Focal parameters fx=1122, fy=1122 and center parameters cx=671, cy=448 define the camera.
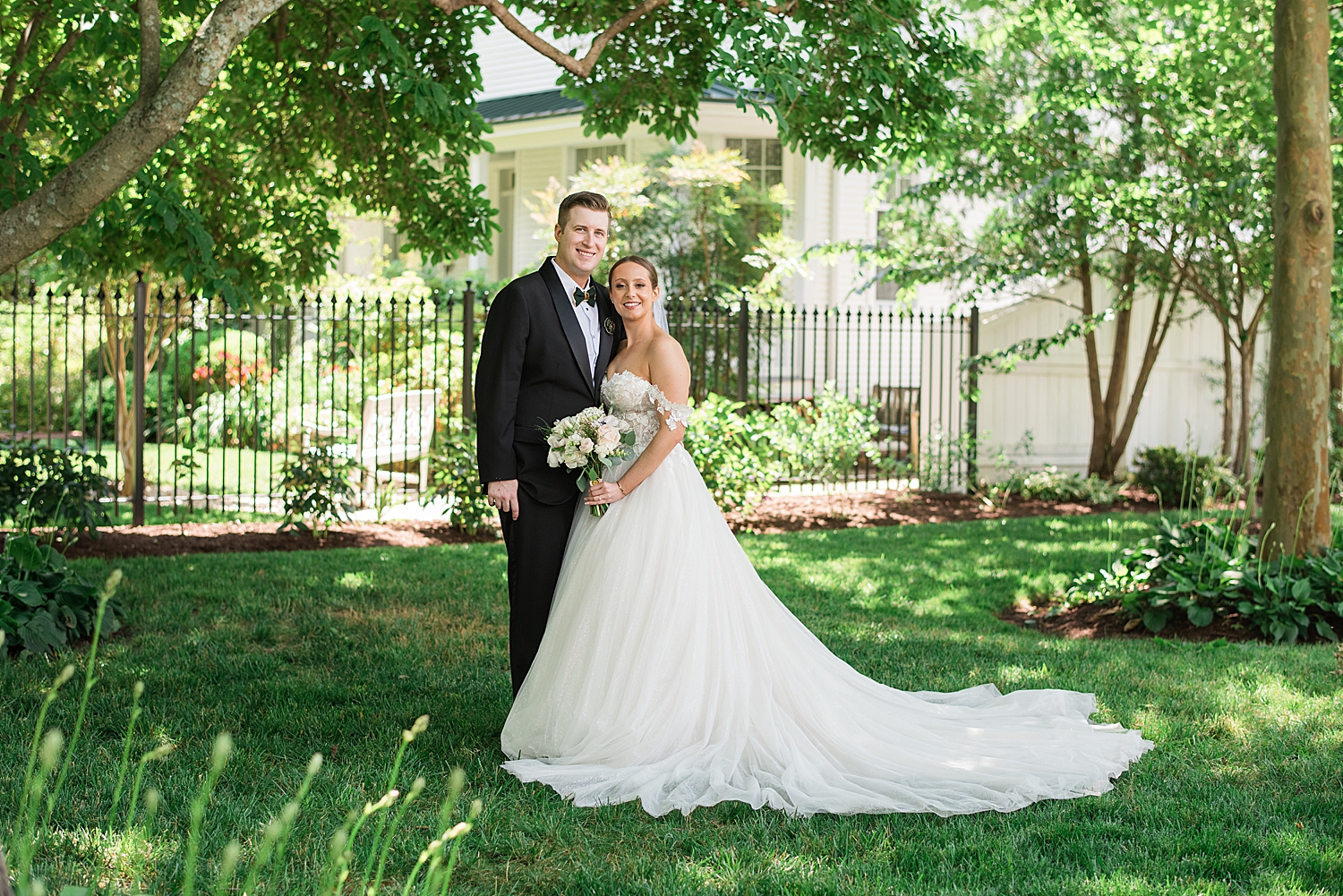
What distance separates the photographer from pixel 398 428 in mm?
12023

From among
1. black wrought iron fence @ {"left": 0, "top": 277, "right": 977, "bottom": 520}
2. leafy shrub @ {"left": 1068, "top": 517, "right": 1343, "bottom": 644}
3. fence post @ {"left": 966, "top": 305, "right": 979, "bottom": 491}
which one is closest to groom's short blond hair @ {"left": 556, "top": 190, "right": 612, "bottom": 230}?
leafy shrub @ {"left": 1068, "top": 517, "right": 1343, "bottom": 644}

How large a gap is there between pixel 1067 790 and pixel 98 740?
358cm

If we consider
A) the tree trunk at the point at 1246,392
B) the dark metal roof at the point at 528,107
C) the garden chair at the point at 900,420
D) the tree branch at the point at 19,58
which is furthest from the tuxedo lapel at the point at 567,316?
the dark metal roof at the point at 528,107

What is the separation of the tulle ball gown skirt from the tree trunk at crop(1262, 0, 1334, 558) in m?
3.21

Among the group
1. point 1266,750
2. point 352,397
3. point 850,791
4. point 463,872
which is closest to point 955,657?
point 1266,750

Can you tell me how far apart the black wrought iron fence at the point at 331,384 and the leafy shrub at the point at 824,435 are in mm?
211

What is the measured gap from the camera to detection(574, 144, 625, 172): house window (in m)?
18.8

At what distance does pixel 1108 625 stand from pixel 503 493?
430cm

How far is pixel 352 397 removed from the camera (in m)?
14.3

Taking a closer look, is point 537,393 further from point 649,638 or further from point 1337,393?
point 1337,393

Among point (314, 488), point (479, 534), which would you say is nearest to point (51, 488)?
point (314, 488)

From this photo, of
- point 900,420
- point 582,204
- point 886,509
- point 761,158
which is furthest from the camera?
point 761,158

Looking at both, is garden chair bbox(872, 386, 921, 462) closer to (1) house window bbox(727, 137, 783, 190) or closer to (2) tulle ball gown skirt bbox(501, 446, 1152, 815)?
(1) house window bbox(727, 137, 783, 190)

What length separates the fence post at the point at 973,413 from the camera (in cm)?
1262
